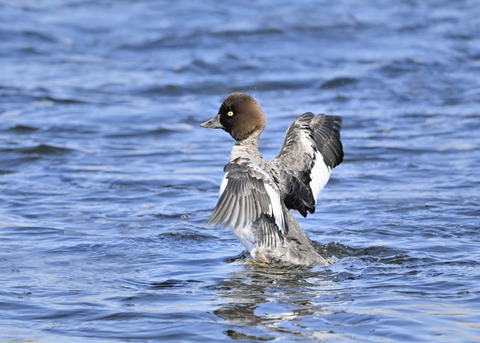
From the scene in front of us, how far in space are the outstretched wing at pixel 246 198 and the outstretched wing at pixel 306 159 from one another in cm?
53

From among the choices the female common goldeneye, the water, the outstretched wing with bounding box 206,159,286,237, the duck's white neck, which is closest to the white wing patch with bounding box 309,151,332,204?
the female common goldeneye

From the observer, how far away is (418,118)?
1264 centimetres

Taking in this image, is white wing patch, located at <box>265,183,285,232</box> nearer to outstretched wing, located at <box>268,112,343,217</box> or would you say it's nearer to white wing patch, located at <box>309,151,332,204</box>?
outstretched wing, located at <box>268,112,343,217</box>

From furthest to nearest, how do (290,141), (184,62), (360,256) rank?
(184,62) → (290,141) → (360,256)

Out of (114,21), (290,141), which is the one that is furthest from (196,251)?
(114,21)

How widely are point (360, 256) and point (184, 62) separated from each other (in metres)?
9.18

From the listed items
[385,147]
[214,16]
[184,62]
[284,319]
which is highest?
[214,16]

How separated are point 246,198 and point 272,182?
0.44 meters

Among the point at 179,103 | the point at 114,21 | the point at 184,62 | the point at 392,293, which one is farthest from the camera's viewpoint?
the point at 114,21

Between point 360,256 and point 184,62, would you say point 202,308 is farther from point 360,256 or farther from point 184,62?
point 184,62

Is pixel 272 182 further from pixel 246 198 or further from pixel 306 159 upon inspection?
pixel 306 159

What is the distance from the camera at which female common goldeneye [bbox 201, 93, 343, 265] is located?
20.7ft

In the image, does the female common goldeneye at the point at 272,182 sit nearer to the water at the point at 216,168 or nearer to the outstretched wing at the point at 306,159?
the outstretched wing at the point at 306,159

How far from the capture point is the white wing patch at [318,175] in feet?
24.9
